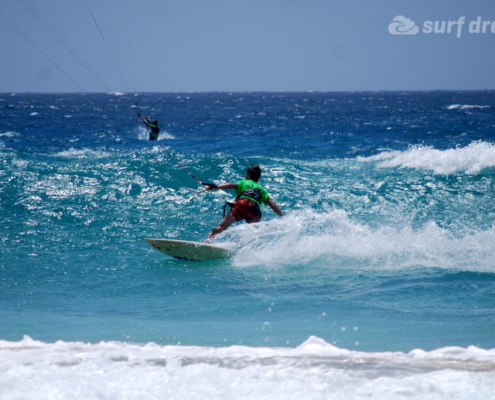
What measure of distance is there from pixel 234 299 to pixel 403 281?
82.0 inches

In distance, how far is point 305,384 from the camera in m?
3.33

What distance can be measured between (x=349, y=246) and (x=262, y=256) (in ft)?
4.28

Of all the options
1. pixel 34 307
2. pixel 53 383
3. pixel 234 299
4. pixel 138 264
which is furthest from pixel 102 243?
pixel 53 383

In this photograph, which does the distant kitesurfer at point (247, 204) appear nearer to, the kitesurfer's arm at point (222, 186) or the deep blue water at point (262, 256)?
the kitesurfer's arm at point (222, 186)

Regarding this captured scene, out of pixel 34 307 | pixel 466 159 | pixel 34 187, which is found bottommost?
pixel 34 307

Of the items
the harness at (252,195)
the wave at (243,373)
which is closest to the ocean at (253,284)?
the wave at (243,373)

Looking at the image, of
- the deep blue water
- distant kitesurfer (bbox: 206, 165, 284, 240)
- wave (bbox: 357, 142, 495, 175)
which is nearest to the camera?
the deep blue water

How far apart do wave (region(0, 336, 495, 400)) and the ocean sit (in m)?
0.01

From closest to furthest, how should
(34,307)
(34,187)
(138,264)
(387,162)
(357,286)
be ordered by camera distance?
(34,307) → (357,286) → (138,264) → (34,187) → (387,162)

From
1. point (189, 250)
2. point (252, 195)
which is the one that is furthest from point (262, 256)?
point (189, 250)

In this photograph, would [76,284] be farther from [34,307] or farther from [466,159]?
[466,159]

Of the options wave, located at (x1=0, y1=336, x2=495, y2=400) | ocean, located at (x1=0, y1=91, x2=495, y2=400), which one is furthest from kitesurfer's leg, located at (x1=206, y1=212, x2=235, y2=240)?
wave, located at (x1=0, y1=336, x2=495, y2=400)

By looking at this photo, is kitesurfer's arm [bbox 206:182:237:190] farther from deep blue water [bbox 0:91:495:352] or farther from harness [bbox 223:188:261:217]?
deep blue water [bbox 0:91:495:352]

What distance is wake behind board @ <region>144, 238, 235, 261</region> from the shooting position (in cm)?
745
